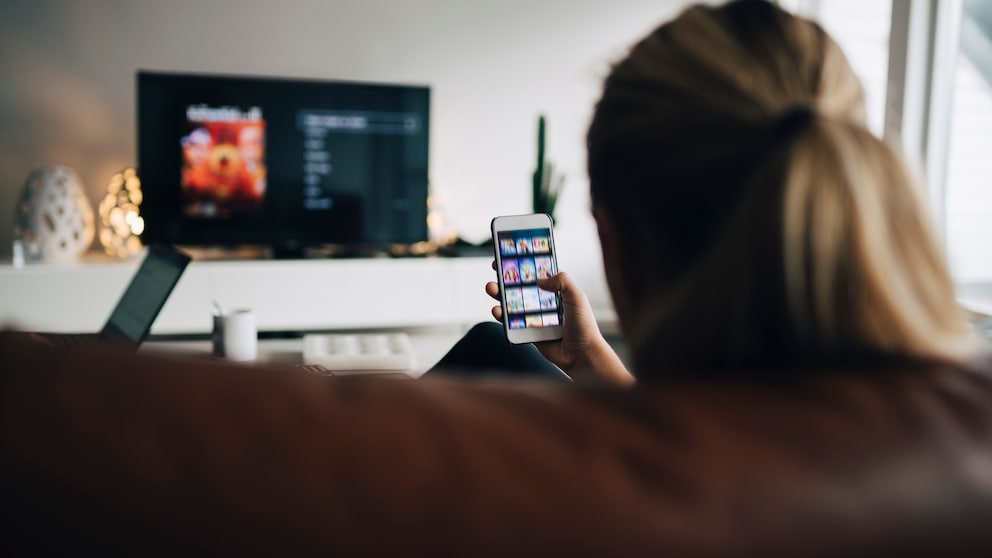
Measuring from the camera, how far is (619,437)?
321mm

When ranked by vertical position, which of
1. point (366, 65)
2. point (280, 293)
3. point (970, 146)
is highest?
point (366, 65)

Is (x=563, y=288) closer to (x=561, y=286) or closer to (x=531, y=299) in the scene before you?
(x=561, y=286)

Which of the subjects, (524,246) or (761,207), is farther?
(524,246)

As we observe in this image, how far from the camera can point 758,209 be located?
1.28ft

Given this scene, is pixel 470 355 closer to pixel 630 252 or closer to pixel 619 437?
pixel 630 252

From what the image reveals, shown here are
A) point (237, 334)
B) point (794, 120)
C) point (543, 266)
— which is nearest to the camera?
point (794, 120)

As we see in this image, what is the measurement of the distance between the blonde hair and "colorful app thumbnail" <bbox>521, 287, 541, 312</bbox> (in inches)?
32.5

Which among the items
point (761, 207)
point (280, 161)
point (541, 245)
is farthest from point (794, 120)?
point (280, 161)

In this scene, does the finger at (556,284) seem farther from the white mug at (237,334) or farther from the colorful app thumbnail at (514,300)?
the white mug at (237,334)

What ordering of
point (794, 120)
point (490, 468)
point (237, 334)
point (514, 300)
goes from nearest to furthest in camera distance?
point (490, 468), point (794, 120), point (514, 300), point (237, 334)

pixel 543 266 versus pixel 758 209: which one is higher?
pixel 758 209

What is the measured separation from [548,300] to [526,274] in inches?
3.1

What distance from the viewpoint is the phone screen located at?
4.26 ft

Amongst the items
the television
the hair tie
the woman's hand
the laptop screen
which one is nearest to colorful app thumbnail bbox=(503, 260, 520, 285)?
the woman's hand
